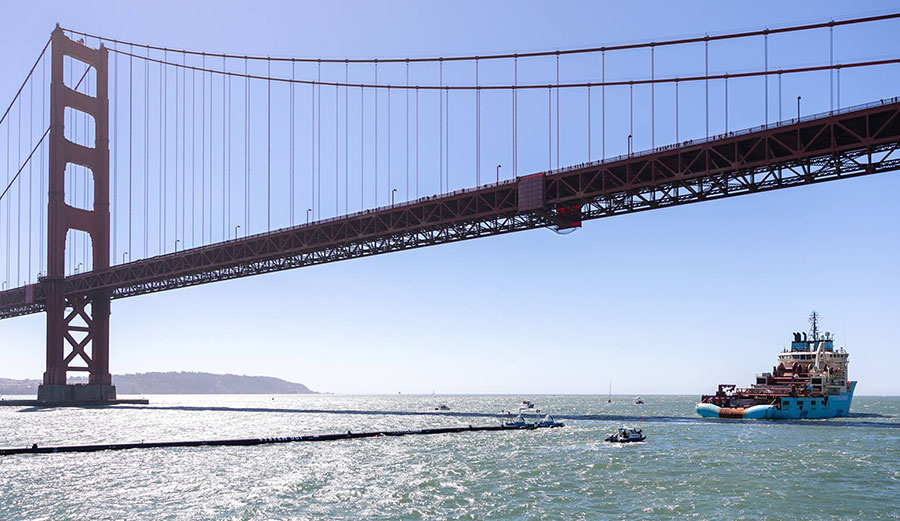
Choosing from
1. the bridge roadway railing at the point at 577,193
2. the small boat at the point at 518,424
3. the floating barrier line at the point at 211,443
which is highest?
the bridge roadway railing at the point at 577,193

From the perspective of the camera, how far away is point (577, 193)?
7125 cm

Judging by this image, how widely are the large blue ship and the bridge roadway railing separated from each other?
96.3 feet

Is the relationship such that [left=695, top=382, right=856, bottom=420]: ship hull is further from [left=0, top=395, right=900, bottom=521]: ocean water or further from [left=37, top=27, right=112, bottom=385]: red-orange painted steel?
[left=37, top=27, right=112, bottom=385]: red-orange painted steel

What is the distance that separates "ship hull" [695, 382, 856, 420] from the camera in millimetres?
84688

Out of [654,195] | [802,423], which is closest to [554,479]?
[654,195]

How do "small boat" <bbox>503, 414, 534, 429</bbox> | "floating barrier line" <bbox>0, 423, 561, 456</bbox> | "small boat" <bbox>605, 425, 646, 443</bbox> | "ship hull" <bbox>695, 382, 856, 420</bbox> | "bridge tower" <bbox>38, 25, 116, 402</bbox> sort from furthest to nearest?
"bridge tower" <bbox>38, 25, 116, 402</bbox> < "ship hull" <bbox>695, 382, 856, 420</bbox> < "small boat" <bbox>503, 414, 534, 429</bbox> < "small boat" <bbox>605, 425, 646, 443</bbox> < "floating barrier line" <bbox>0, 423, 561, 456</bbox>

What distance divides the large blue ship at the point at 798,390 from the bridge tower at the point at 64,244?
262 feet

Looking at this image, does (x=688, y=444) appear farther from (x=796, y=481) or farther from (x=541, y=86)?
(x=541, y=86)

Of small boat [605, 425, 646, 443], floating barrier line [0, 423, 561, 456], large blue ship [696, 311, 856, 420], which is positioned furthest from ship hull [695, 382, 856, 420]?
small boat [605, 425, 646, 443]

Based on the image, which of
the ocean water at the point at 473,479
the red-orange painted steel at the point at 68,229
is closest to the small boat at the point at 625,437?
the ocean water at the point at 473,479

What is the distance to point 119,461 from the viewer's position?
47.6 meters

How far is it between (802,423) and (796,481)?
44426 mm

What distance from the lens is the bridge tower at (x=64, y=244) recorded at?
116 metres

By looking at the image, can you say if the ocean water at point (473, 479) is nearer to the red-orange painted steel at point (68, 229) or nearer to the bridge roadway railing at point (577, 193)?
the bridge roadway railing at point (577, 193)
